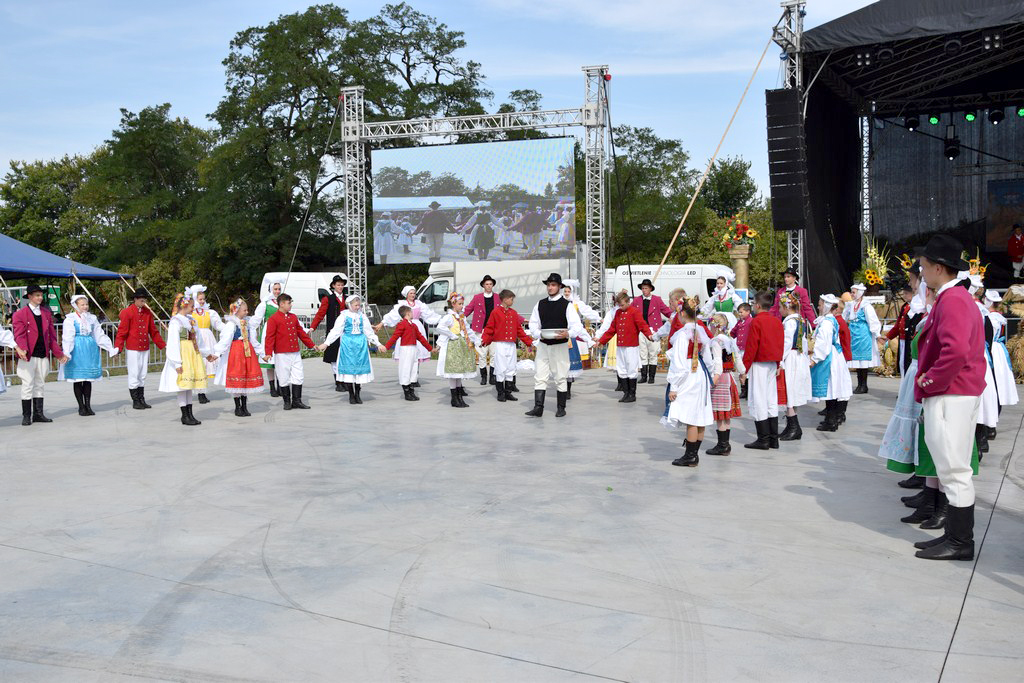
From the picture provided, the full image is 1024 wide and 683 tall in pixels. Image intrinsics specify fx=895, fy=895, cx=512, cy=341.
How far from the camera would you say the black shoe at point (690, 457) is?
7.99m

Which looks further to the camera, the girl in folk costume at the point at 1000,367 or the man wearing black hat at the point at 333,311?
the man wearing black hat at the point at 333,311

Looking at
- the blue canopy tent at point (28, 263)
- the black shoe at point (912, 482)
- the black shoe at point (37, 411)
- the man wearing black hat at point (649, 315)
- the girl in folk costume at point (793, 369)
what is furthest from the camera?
the blue canopy tent at point (28, 263)

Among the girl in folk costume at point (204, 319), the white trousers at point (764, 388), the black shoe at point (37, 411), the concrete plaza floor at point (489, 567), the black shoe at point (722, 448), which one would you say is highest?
the girl in folk costume at point (204, 319)

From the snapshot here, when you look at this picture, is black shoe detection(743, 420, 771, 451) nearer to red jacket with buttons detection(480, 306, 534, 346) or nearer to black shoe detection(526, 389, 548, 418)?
black shoe detection(526, 389, 548, 418)

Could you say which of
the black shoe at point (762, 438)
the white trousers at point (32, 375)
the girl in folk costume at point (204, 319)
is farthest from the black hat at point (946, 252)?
the white trousers at point (32, 375)

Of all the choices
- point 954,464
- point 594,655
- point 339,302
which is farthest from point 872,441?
point 339,302

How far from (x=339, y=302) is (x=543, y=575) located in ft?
33.9

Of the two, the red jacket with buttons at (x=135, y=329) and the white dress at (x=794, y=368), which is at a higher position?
the red jacket with buttons at (x=135, y=329)

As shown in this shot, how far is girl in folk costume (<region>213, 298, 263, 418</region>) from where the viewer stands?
11.5 m

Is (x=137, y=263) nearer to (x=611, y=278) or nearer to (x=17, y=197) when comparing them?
(x=17, y=197)

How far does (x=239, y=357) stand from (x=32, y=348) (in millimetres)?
2500

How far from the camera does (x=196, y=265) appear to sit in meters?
40.0

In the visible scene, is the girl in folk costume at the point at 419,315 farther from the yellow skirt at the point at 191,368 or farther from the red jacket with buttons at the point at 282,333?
the yellow skirt at the point at 191,368

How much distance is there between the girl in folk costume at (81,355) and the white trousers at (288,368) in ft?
7.62
